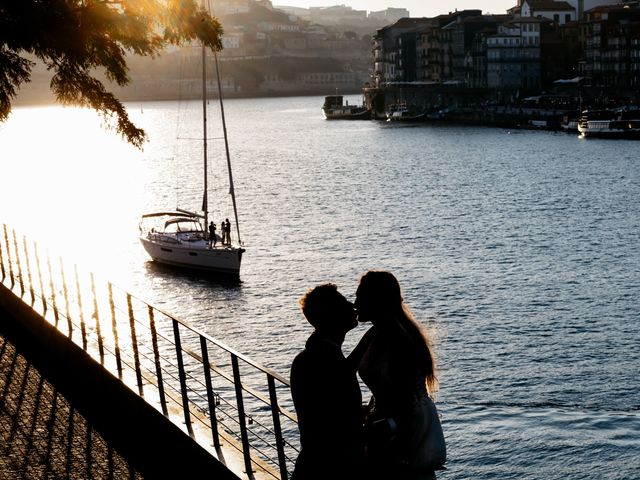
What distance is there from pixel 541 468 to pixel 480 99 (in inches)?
5635

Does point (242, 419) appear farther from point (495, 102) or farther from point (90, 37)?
point (495, 102)

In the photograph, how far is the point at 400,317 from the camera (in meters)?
4.67

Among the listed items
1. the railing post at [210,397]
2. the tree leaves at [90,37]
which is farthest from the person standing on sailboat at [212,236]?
the railing post at [210,397]

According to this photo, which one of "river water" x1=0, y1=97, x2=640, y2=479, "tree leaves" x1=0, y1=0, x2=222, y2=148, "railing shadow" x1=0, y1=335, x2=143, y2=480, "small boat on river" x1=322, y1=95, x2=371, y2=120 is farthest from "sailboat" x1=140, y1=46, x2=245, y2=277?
"small boat on river" x1=322, y1=95, x2=371, y2=120

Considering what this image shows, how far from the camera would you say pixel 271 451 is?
66.9ft

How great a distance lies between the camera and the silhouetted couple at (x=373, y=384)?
463 centimetres

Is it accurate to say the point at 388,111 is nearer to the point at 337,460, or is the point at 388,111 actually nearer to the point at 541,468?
the point at 541,468

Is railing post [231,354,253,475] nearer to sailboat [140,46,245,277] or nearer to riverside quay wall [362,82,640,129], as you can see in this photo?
sailboat [140,46,245,277]

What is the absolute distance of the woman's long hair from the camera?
4621mm

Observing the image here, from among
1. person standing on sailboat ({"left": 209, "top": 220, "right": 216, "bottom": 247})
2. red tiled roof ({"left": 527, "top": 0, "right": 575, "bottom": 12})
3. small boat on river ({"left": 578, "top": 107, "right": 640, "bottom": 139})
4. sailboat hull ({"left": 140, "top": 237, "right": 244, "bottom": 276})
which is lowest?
small boat on river ({"left": 578, "top": 107, "right": 640, "bottom": 139})

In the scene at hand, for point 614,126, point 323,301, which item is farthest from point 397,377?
point 614,126

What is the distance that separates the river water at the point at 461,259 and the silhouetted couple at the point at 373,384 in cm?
48

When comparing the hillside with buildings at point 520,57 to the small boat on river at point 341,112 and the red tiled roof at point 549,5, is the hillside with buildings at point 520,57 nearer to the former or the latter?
the red tiled roof at point 549,5

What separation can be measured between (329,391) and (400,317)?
39 centimetres
